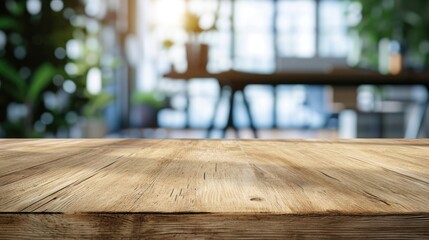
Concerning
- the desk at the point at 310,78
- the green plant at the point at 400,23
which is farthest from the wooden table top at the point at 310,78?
the green plant at the point at 400,23

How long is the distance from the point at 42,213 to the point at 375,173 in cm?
50

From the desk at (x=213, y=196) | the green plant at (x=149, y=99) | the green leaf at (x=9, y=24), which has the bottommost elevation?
the desk at (x=213, y=196)

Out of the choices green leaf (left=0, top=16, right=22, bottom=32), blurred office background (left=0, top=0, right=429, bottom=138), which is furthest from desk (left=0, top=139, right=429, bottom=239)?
blurred office background (left=0, top=0, right=429, bottom=138)

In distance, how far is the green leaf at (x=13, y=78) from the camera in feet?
10.9

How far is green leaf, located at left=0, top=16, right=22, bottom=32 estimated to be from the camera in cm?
340

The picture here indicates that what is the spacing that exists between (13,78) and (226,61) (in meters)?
6.73

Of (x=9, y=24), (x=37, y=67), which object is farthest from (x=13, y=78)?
(x=37, y=67)

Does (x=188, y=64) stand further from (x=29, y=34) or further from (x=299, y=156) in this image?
(x=299, y=156)

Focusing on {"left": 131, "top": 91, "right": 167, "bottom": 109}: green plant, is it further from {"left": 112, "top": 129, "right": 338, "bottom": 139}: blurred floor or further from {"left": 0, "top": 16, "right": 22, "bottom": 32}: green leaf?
{"left": 0, "top": 16, "right": 22, "bottom": 32}: green leaf

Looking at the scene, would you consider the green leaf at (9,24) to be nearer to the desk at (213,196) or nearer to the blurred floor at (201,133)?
the desk at (213,196)

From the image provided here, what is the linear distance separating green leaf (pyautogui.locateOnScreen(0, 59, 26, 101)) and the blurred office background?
0.31m

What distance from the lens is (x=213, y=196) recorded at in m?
0.63

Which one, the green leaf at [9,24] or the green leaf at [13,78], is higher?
the green leaf at [9,24]

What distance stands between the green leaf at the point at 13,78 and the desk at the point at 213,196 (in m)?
2.49
